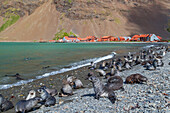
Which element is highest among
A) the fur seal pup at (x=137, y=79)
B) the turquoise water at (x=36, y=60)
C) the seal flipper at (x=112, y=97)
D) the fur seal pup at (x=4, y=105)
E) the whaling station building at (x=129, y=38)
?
the whaling station building at (x=129, y=38)

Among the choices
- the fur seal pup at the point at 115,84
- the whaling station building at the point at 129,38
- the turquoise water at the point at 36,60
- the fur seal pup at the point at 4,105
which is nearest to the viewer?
the fur seal pup at the point at 4,105

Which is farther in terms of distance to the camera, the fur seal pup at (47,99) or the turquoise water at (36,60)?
the turquoise water at (36,60)

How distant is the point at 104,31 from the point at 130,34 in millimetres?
27072

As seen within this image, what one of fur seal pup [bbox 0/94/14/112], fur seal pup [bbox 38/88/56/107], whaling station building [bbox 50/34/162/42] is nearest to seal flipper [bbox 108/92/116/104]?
fur seal pup [bbox 38/88/56/107]

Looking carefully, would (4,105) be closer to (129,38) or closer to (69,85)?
(69,85)

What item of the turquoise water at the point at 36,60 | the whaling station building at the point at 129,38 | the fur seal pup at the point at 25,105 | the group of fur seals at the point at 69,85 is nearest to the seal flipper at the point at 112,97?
the group of fur seals at the point at 69,85

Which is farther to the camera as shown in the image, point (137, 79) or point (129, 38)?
point (129, 38)

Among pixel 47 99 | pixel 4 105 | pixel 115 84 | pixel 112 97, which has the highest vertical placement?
pixel 115 84

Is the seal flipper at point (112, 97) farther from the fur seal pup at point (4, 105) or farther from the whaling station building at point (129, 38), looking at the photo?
the whaling station building at point (129, 38)

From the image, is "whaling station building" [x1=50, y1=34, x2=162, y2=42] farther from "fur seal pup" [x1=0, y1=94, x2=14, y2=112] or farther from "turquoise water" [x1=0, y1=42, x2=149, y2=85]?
"fur seal pup" [x1=0, y1=94, x2=14, y2=112]

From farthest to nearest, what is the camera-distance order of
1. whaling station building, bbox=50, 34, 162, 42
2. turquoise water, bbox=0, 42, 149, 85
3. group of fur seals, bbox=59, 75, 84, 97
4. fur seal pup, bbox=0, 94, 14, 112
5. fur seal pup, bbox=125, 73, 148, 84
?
whaling station building, bbox=50, 34, 162, 42
turquoise water, bbox=0, 42, 149, 85
group of fur seals, bbox=59, 75, 84, 97
fur seal pup, bbox=125, 73, 148, 84
fur seal pup, bbox=0, 94, 14, 112

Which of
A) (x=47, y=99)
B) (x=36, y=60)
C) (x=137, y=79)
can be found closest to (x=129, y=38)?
(x=36, y=60)

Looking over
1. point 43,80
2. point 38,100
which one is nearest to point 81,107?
point 38,100

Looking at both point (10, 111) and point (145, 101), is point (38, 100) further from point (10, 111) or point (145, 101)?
point (145, 101)
